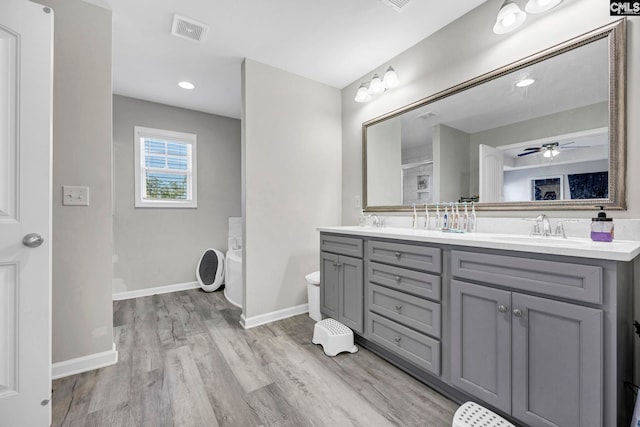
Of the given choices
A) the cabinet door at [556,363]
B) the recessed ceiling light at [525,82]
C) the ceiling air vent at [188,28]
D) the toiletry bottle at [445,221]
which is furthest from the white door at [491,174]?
the ceiling air vent at [188,28]

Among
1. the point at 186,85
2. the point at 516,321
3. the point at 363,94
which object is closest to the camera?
the point at 516,321

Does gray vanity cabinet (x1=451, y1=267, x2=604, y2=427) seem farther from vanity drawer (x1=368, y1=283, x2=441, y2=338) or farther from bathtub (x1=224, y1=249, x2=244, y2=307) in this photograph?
bathtub (x1=224, y1=249, x2=244, y2=307)

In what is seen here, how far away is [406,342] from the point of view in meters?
1.65

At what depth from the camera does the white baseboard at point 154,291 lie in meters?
3.27

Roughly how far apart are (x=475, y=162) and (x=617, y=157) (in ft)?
2.26

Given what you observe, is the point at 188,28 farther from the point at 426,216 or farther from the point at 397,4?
the point at 426,216

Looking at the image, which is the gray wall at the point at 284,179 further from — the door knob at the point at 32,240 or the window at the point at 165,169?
the window at the point at 165,169

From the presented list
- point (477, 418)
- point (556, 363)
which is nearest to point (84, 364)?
point (477, 418)

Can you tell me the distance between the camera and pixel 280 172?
267 centimetres

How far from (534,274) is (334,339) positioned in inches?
52.5

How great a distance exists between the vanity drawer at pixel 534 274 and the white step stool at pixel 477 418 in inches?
24.5

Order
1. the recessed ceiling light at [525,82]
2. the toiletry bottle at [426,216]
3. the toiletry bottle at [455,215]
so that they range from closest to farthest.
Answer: the recessed ceiling light at [525,82]
the toiletry bottle at [455,215]
the toiletry bottle at [426,216]

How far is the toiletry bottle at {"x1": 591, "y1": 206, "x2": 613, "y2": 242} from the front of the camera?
122 centimetres

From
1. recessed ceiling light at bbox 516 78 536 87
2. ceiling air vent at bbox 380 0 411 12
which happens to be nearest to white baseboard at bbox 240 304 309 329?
recessed ceiling light at bbox 516 78 536 87
